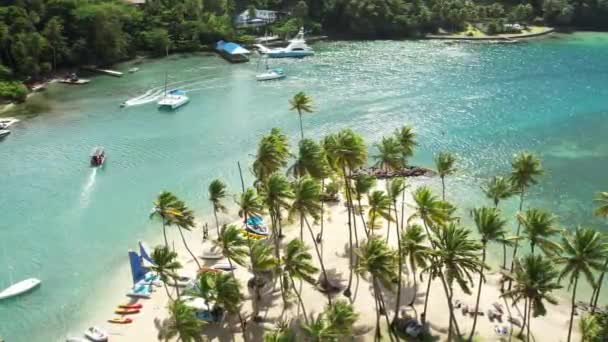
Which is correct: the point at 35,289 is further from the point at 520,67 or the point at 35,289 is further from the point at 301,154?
the point at 520,67

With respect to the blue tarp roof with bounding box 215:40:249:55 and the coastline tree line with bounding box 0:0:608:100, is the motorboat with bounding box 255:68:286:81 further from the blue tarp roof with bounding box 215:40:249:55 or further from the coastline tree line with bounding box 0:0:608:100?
the coastline tree line with bounding box 0:0:608:100

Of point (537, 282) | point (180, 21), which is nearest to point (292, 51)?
point (180, 21)

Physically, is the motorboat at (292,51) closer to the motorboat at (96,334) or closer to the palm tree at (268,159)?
the palm tree at (268,159)

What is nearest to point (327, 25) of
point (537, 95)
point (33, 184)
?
point (537, 95)

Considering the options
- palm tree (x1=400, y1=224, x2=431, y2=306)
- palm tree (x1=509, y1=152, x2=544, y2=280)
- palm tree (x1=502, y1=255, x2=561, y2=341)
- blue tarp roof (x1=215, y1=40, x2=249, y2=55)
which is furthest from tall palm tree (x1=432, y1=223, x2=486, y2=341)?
blue tarp roof (x1=215, y1=40, x2=249, y2=55)

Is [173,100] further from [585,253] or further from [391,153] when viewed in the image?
[585,253]

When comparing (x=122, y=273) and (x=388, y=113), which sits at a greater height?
(x=388, y=113)

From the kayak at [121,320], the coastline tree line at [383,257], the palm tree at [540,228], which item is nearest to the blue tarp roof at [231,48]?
the coastline tree line at [383,257]
